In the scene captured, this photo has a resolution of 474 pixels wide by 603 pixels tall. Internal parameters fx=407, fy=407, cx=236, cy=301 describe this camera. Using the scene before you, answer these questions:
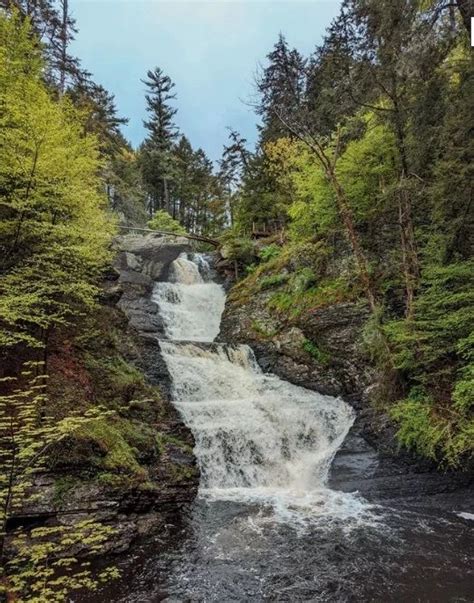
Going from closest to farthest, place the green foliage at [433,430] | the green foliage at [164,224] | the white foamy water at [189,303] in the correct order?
the green foliage at [433,430], the white foamy water at [189,303], the green foliage at [164,224]

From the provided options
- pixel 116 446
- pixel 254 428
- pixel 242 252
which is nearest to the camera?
pixel 116 446

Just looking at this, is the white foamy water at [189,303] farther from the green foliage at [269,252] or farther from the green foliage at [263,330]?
the green foliage at [269,252]

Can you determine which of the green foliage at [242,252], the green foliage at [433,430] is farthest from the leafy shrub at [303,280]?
the green foliage at [433,430]

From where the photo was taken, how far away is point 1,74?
806cm

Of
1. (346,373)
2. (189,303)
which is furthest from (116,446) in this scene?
(189,303)

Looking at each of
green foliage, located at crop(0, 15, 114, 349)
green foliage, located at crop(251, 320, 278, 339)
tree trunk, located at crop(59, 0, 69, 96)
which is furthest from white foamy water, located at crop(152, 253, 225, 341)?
tree trunk, located at crop(59, 0, 69, 96)

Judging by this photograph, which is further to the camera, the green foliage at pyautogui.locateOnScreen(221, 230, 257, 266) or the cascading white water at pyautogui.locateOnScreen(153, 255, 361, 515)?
the green foliage at pyautogui.locateOnScreen(221, 230, 257, 266)

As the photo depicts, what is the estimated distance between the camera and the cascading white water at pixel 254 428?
9.69 m

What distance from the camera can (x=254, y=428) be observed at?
11188mm

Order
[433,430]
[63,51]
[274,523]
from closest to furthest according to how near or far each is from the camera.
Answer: [274,523]
[433,430]
[63,51]

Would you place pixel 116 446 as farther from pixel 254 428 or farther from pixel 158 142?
pixel 158 142

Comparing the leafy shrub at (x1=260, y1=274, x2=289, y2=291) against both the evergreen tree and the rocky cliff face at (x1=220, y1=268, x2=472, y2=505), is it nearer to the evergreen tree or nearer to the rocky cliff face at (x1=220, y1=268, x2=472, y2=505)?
the rocky cliff face at (x1=220, y1=268, x2=472, y2=505)

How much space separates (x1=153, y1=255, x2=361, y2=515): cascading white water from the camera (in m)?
9.69

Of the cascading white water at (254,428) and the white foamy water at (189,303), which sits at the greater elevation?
the white foamy water at (189,303)
